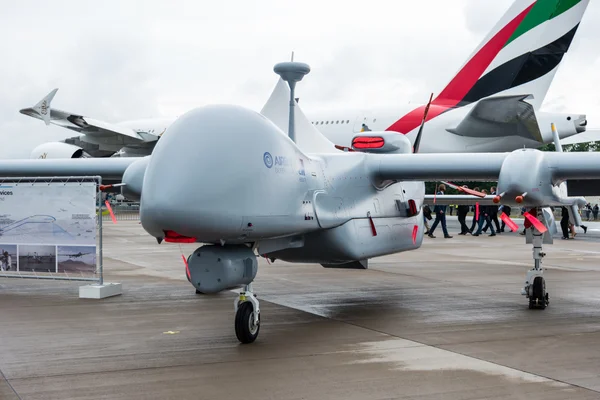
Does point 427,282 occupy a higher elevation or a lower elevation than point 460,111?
lower

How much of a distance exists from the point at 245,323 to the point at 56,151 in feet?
79.5

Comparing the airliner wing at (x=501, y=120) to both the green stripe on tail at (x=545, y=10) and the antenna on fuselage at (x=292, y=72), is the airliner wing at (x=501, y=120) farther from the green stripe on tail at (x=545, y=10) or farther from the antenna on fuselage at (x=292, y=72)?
the antenna on fuselage at (x=292, y=72)

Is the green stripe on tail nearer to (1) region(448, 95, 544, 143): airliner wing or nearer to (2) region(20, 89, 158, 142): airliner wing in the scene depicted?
(1) region(448, 95, 544, 143): airliner wing

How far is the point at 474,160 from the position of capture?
29.1 feet

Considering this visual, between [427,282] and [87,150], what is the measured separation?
24.0m

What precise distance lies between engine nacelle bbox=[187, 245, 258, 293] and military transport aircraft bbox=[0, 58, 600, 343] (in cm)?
1

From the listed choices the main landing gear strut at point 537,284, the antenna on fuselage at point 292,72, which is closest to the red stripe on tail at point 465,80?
the main landing gear strut at point 537,284

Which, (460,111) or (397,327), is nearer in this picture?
(397,327)

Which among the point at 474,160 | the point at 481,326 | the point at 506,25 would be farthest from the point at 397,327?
the point at 506,25

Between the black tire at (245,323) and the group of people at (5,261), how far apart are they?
5.80 meters

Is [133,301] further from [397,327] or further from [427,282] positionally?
[427,282]

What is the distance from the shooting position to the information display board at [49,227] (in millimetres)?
10633

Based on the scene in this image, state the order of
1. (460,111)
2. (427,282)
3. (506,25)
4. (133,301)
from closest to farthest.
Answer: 1. (133,301)
2. (427,282)
3. (506,25)
4. (460,111)

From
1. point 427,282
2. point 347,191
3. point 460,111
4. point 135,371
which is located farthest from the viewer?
point 460,111
